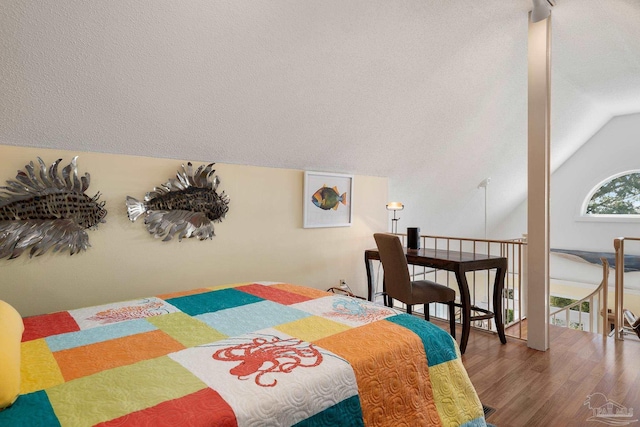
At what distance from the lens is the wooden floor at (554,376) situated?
207cm

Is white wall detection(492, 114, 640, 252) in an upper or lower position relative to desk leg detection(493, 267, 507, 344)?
upper

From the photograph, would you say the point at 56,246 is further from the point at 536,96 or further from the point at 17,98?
the point at 536,96

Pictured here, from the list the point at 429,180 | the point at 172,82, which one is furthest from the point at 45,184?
the point at 429,180

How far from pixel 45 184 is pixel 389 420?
7.66 ft

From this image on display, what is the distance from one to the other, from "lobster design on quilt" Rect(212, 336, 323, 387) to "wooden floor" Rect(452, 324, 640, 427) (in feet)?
4.17

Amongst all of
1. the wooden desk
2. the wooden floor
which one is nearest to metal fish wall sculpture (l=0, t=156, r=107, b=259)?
the wooden desk

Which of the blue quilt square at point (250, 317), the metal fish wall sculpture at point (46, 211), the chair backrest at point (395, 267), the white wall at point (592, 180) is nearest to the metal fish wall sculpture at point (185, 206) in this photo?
the metal fish wall sculpture at point (46, 211)

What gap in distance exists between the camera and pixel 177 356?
1.35 meters

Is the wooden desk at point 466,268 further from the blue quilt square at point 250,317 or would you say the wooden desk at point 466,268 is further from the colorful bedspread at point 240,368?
the blue quilt square at point 250,317

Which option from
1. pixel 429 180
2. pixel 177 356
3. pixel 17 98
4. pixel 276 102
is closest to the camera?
pixel 177 356

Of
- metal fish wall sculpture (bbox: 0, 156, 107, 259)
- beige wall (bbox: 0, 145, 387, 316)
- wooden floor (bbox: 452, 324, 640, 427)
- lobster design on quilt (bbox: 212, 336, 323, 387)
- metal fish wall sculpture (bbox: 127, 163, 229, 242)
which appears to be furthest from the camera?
metal fish wall sculpture (bbox: 127, 163, 229, 242)

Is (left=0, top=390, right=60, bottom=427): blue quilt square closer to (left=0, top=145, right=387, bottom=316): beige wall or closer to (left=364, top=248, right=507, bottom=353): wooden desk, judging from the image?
(left=0, top=145, right=387, bottom=316): beige wall

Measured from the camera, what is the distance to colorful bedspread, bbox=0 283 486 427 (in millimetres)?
1041

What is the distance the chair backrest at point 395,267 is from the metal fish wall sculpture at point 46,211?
6.85 feet
